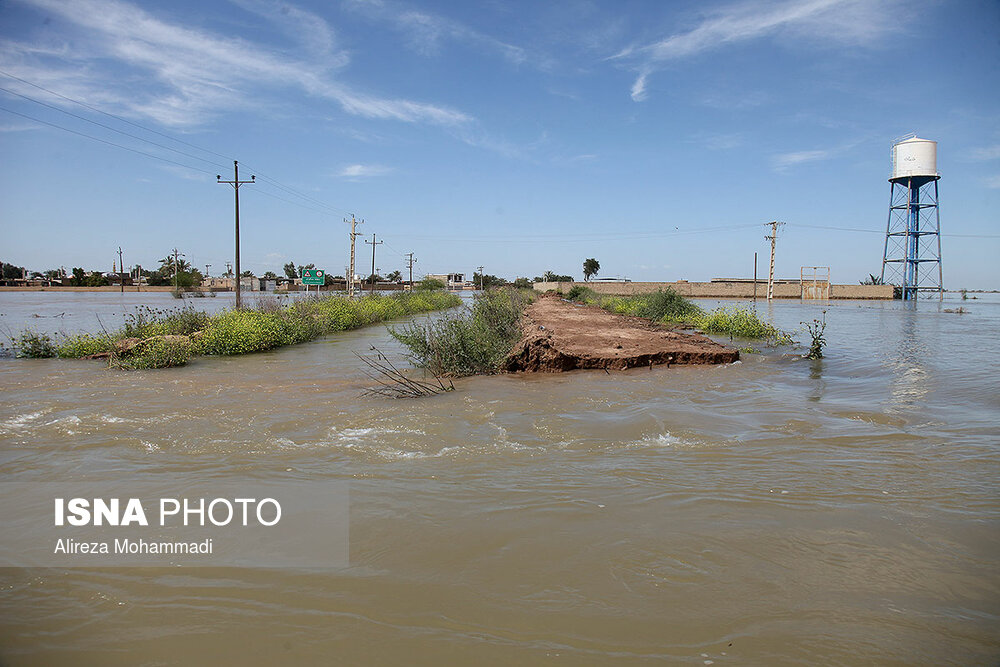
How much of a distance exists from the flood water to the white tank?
172 feet

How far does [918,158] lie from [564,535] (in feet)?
Result: 198

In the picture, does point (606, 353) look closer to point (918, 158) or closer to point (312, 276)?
point (312, 276)

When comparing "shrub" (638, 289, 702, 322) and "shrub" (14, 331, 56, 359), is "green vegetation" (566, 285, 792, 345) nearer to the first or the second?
"shrub" (638, 289, 702, 322)

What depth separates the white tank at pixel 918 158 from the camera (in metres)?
48.6

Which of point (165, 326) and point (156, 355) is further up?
point (165, 326)

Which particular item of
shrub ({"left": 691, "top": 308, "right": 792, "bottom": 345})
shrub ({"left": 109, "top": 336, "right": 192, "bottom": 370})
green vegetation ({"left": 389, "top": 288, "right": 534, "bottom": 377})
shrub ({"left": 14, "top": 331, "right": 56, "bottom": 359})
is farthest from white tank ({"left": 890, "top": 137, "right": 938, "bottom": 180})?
shrub ({"left": 14, "top": 331, "right": 56, "bottom": 359})

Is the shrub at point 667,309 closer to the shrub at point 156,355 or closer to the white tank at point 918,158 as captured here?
the shrub at point 156,355

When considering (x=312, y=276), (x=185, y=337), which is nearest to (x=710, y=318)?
(x=185, y=337)

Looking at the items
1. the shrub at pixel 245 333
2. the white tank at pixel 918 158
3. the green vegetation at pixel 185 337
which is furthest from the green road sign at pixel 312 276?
the white tank at pixel 918 158

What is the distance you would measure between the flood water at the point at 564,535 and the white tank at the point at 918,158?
5250 cm

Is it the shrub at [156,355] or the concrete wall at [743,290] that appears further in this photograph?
the concrete wall at [743,290]

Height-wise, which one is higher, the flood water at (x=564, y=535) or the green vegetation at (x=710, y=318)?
the green vegetation at (x=710, y=318)

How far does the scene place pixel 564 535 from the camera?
11.9ft

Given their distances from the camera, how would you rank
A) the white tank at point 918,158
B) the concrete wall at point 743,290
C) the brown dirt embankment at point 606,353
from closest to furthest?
the brown dirt embankment at point 606,353, the white tank at point 918,158, the concrete wall at point 743,290
